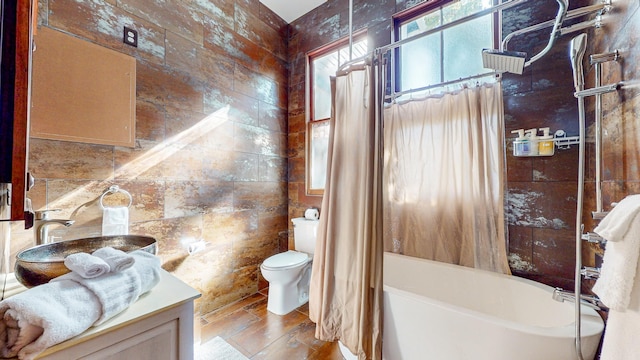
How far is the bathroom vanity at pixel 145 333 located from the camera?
0.67 metres

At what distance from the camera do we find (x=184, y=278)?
203cm

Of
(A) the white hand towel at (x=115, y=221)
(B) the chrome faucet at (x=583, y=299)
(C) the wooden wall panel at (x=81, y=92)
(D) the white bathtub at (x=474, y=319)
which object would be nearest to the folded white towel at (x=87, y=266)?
(A) the white hand towel at (x=115, y=221)

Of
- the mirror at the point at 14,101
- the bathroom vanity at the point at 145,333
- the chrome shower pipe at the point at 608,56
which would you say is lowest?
the bathroom vanity at the point at 145,333

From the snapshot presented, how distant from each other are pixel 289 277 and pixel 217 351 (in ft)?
2.39

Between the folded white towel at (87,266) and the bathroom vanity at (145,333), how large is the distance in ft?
0.50

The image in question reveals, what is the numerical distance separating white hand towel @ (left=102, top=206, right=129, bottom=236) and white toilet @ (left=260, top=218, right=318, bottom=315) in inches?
43.0

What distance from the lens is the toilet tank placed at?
8.05 feet

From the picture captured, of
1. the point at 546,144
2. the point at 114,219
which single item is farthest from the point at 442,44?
the point at 114,219

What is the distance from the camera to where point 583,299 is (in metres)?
1.19

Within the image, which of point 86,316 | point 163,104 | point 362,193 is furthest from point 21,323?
point 163,104

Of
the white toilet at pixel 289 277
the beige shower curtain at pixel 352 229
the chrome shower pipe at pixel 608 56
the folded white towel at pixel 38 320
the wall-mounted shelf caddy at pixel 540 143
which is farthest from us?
the white toilet at pixel 289 277

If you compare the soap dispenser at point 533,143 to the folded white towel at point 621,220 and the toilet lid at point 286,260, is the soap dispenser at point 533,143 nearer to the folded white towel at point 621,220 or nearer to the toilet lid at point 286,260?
the folded white towel at point 621,220

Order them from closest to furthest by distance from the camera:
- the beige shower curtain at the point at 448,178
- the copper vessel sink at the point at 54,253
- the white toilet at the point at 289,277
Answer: the copper vessel sink at the point at 54,253
the beige shower curtain at the point at 448,178
the white toilet at the point at 289,277

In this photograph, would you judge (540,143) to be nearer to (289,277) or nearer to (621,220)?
(621,220)
